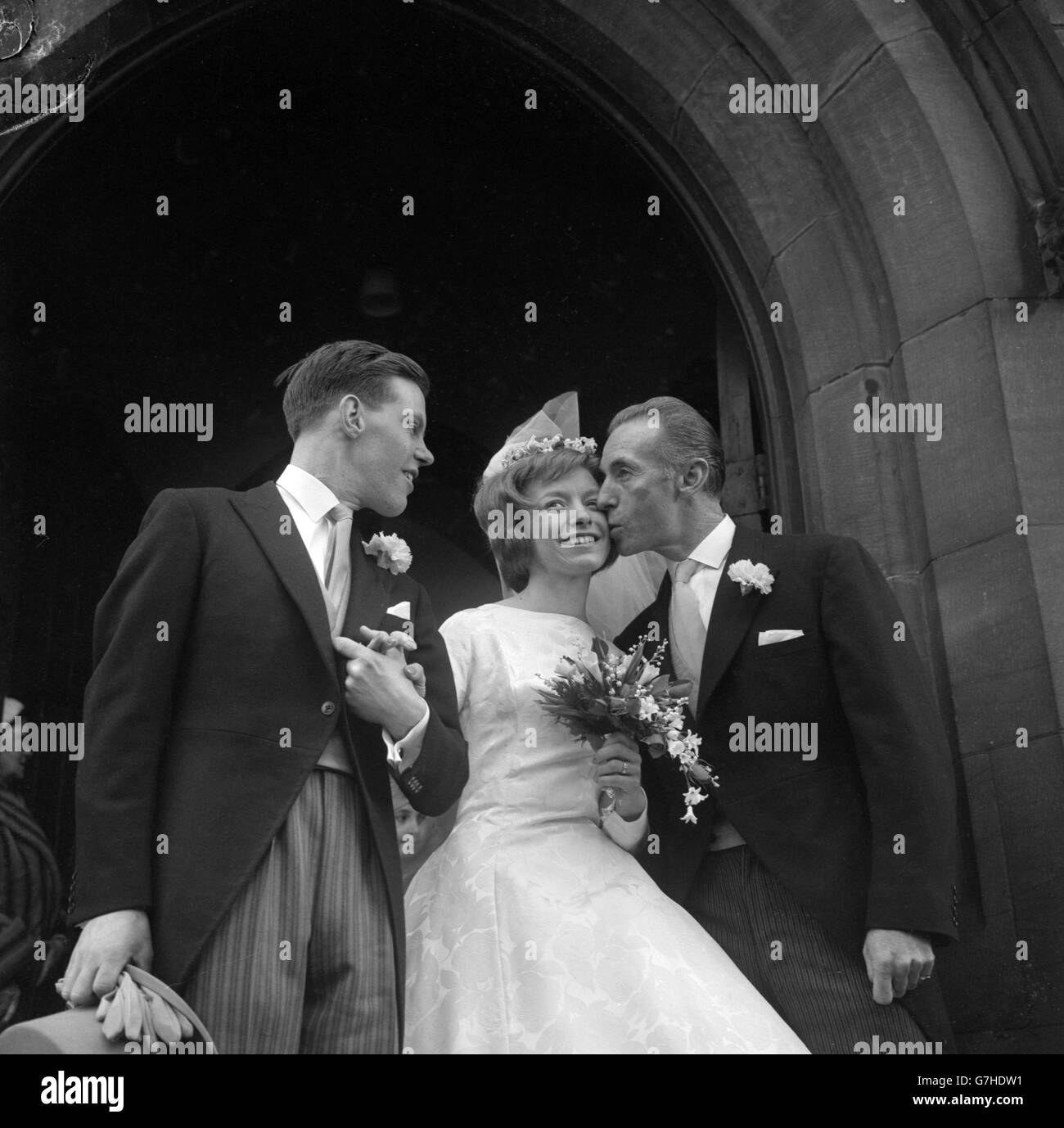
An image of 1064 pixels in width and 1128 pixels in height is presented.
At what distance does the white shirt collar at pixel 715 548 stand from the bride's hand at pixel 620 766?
0.63 meters

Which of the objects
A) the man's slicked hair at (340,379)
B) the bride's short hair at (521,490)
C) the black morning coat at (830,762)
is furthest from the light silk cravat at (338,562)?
the black morning coat at (830,762)

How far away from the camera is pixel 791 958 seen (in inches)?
142

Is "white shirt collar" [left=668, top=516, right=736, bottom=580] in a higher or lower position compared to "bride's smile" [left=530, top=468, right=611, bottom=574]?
lower

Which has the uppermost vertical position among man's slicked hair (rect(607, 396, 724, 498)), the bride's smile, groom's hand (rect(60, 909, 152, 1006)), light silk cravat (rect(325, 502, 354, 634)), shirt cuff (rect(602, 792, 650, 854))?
man's slicked hair (rect(607, 396, 724, 498))

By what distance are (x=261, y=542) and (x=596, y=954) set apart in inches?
48.1

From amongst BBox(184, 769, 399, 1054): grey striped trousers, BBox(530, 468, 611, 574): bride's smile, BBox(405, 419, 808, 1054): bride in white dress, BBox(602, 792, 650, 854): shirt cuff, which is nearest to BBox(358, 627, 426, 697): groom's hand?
BBox(184, 769, 399, 1054): grey striped trousers

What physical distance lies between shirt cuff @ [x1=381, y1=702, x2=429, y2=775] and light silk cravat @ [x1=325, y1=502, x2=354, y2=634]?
0.32 meters

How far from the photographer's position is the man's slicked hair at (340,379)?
12.9 ft

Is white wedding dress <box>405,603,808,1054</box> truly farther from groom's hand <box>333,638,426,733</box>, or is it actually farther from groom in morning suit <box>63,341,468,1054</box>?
groom's hand <box>333,638,426,733</box>

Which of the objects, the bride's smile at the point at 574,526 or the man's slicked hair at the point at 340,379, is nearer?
the man's slicked hair at the point at 340,379

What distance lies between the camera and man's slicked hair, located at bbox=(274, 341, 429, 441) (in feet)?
12.9

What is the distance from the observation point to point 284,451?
25.7 ft

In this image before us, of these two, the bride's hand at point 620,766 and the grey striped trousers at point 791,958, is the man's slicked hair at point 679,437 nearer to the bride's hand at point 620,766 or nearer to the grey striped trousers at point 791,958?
the bride's hand at point 620,766
